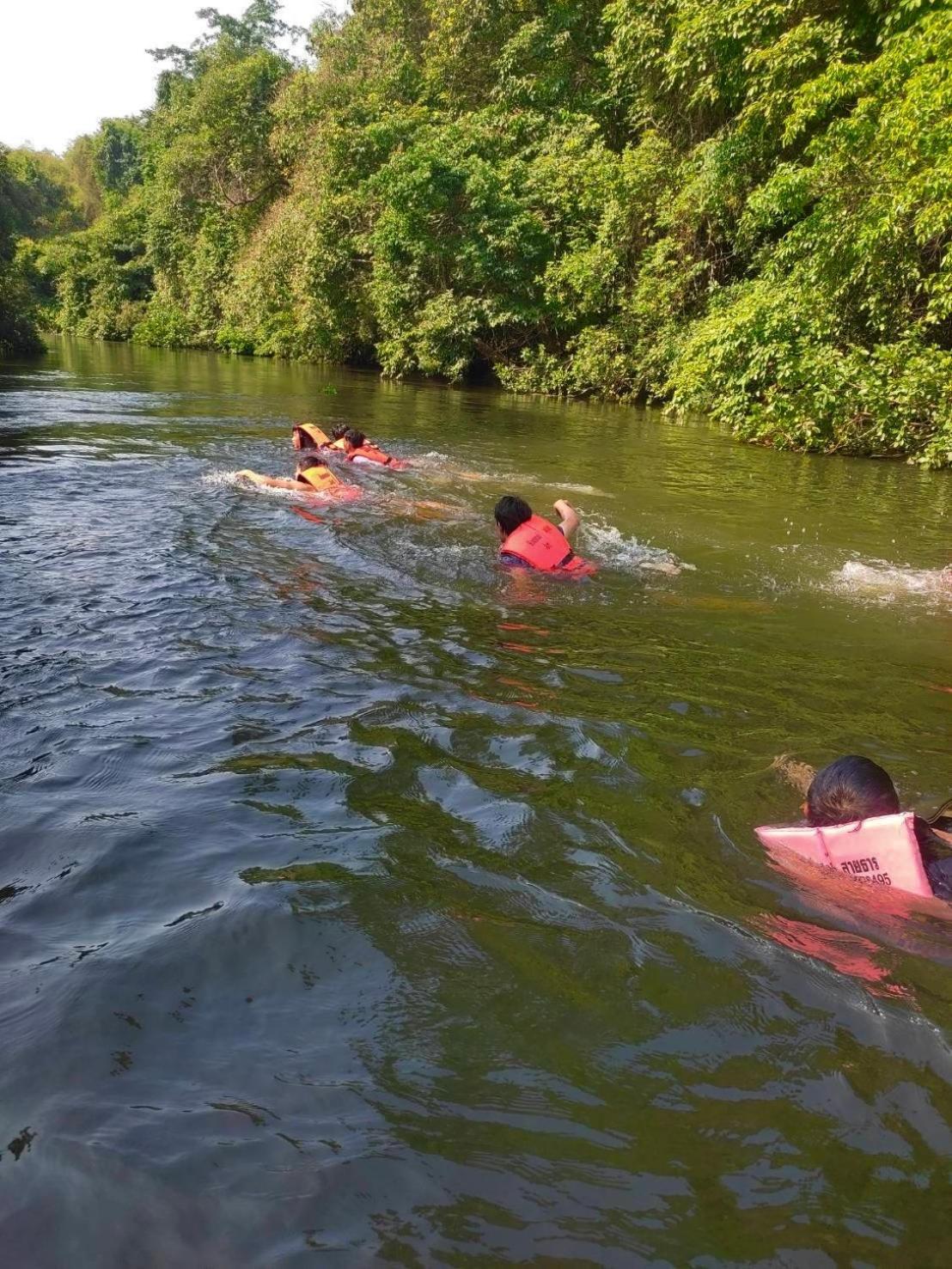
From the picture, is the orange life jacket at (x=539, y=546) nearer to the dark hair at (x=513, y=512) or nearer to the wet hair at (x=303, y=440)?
the dark hair at (x=513, y=512)

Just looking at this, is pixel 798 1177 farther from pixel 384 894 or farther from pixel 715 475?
pixel 715 475

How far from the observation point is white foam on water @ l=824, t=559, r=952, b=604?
707 centimetres

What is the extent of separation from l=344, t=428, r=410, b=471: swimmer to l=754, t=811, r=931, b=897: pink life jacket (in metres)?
9.26

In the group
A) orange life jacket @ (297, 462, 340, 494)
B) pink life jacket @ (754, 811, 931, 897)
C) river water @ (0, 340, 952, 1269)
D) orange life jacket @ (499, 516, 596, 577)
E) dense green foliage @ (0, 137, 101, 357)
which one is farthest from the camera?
dense green foliage @ (0, 137, 101, 357)

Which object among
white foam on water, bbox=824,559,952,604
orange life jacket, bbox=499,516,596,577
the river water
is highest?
orange life jacket, bbox=499,516,596,577

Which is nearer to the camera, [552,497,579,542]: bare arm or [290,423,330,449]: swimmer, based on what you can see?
[552,497,579,542]: bare arm

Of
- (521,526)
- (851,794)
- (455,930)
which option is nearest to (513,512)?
(521,526)

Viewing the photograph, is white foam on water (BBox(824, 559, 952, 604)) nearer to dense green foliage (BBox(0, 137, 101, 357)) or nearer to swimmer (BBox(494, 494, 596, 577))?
swimmer (BBox(494, 494, 596, 577))

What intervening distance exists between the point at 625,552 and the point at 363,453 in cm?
491

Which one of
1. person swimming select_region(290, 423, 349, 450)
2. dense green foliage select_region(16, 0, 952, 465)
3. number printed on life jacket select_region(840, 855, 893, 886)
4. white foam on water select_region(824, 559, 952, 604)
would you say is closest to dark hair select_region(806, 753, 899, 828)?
number printed on life jacket select_region(840, 855, 893, 886)

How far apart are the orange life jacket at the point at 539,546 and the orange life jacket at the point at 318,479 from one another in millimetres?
3390

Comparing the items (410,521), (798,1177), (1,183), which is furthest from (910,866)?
(1,183)

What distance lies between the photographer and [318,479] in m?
9.80

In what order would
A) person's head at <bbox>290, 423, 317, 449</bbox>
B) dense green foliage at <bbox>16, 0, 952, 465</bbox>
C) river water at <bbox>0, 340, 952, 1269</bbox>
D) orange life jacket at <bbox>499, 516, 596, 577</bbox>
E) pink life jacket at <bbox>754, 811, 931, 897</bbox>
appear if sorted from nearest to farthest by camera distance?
river water at <bbox>0, 340, 952, 1269</bbox>, pink life jacket at <bbox>754, 811, 931, 897</bbox>, orange life jacket at <bbox>499, 516, 596, 577</bbox>, person's head at <bbox>290, 423, 317, 449</bbox>, dense green foliage at <bbox>16, 0, 952, 465</bbox>
